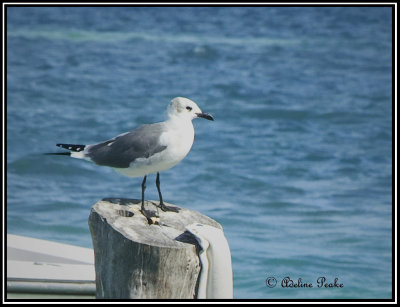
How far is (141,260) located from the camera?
385 centimetres

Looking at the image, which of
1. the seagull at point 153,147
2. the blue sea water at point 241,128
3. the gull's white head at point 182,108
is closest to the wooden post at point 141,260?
the seagull at point 153,147

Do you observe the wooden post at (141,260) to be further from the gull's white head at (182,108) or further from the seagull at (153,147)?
the gull's white head at (182,108)

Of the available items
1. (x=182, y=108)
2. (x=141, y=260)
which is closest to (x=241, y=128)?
(x=182, y=108)

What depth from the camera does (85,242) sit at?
26.4 ft

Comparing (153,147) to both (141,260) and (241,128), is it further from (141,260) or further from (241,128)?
(241,128)

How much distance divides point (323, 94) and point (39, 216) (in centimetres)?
772

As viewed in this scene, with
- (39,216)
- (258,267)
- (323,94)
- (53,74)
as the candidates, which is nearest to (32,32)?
(53,74)

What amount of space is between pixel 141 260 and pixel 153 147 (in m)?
0.80

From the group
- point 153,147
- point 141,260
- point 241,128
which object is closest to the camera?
point 141,260

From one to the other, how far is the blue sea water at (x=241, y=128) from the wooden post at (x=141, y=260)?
3068 mm

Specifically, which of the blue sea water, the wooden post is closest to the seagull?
the wooden post

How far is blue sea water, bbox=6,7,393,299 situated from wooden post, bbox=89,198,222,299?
3.07 meters

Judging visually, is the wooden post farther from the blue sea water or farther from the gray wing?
the blue sea water

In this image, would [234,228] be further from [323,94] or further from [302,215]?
[323,94]
